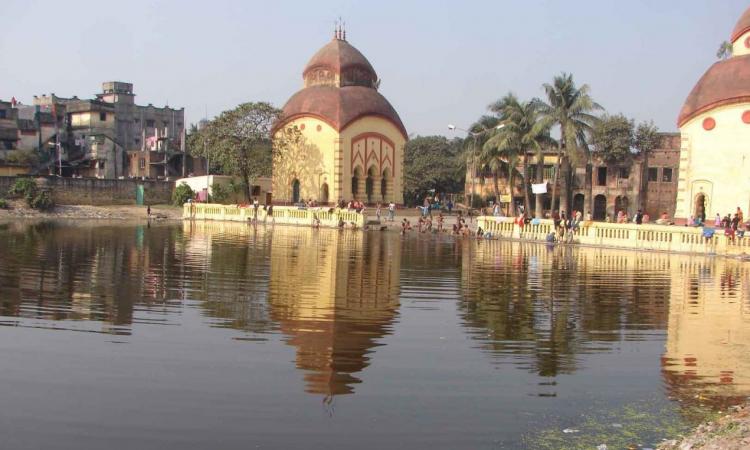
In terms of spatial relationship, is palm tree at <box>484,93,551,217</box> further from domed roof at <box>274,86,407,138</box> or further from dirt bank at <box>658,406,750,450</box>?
dirt bank at <box>658,406,750,450</box>

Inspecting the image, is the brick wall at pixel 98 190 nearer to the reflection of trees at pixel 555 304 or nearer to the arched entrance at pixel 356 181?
the arched entrance at pixel 356 181

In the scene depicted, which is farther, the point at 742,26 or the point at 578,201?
the point at 578,201

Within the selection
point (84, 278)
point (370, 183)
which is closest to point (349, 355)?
point (84, 278)

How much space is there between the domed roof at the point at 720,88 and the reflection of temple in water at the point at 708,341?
64.4 feet

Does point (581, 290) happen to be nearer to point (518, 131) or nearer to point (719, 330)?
point (719, 330)

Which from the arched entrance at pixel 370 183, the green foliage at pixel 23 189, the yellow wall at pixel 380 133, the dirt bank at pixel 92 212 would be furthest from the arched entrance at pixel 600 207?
the green foliage at pixel 23 189

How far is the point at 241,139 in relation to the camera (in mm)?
52094

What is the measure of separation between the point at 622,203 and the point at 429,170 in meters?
18.1

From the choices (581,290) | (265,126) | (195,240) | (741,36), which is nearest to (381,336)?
(581,290)

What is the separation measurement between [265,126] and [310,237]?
20.8 metres

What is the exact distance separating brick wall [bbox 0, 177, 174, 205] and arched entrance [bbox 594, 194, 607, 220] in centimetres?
3327

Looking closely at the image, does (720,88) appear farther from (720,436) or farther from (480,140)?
(720,436)

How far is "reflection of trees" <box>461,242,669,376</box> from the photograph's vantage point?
10.7 meters

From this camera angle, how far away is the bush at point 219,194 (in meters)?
56.9
